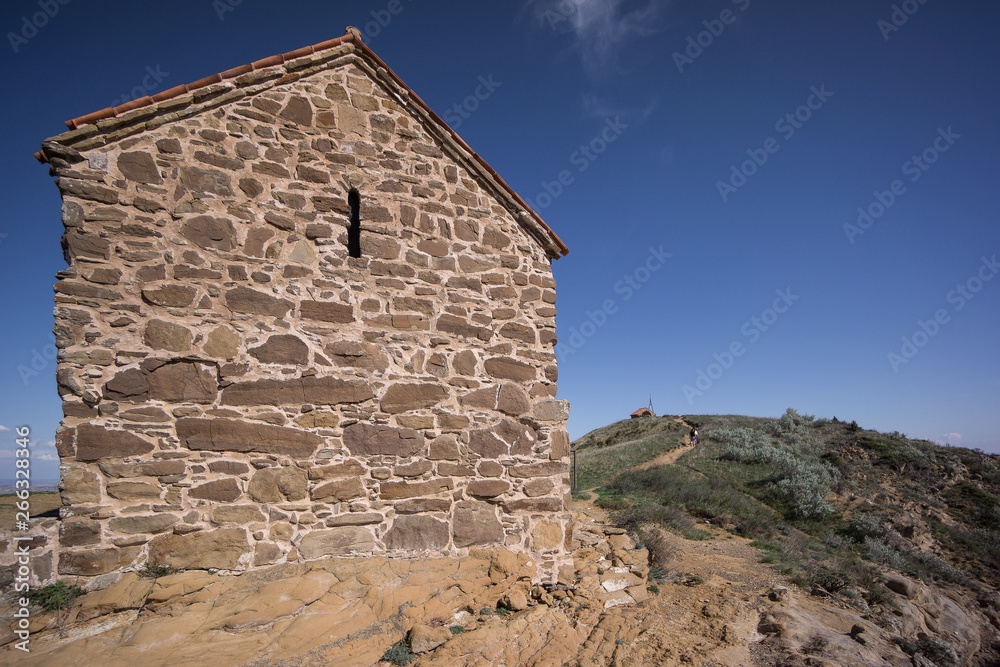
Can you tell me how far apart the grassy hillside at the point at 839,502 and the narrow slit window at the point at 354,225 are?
7324mm

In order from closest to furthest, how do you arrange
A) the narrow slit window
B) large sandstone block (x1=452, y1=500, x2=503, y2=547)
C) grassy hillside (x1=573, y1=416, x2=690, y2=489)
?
large sandstone block (x1=452, y1=500, x2=503, y2=547), the narrow slit window, grassy hillside (x1=573, y1=416, x2=690, y2=489)

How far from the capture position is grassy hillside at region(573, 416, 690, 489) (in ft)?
61.7

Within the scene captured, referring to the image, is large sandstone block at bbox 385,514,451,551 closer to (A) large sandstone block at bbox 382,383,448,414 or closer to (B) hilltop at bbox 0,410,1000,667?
(B) hilltop at bbox 0,410,1000,667

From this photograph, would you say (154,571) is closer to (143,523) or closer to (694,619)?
(143,523)

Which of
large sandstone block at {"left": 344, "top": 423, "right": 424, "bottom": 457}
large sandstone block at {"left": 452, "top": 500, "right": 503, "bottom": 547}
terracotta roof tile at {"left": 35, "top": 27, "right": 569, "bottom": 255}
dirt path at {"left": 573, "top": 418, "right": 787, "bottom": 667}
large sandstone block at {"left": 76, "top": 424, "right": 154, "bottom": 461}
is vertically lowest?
dirt path at {"left": 573, "top": 418, "right": 787, "bottom": 667}

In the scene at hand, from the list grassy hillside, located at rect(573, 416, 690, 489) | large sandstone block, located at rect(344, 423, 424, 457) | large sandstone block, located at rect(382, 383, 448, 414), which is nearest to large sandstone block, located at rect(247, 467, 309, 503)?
large sandstone block, located at rect(344, 423, 424, 457)

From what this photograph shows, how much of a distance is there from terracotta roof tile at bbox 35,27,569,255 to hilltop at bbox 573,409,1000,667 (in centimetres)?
539

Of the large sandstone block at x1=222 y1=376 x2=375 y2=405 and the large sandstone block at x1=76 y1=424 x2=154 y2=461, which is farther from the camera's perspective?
the large sandstone block at x1=222 y1=376 x2=375 y2=405

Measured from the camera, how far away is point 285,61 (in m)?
5.09

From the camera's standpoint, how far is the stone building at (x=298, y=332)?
412 centimetres

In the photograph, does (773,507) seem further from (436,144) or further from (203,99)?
(203,99)

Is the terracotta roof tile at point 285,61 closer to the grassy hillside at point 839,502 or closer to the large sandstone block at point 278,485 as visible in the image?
the large sandstone block at point 278,485

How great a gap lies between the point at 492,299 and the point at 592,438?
29.3 m

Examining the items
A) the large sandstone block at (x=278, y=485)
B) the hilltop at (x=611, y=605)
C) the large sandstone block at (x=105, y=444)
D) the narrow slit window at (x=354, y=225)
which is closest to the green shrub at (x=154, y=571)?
the hilltop at (x=611, y=605)
